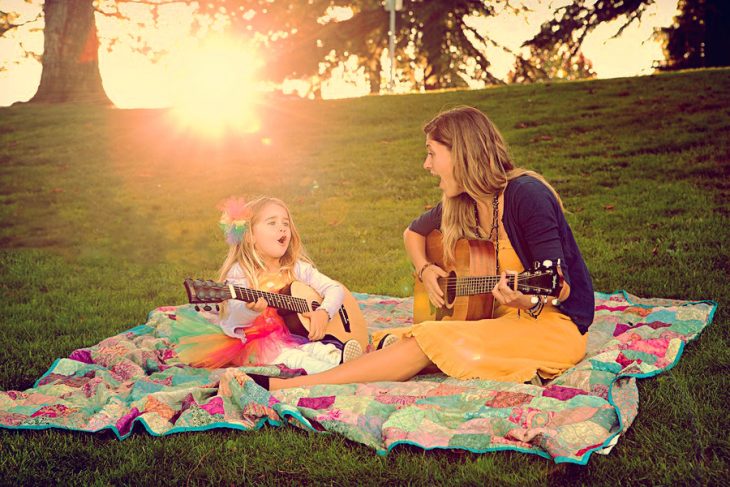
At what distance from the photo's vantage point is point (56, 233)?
945 centimetres

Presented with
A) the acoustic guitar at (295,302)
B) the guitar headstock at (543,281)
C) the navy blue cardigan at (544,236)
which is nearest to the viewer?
the guitar headstock at (543,281)

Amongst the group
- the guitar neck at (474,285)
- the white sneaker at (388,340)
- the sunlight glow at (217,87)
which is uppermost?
the sunlight glow at (217,87)

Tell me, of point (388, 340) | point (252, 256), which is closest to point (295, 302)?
point (252, 256)

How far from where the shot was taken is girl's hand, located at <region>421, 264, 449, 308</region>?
4.30 meters

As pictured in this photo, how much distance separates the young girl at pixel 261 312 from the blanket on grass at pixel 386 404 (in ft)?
0.58

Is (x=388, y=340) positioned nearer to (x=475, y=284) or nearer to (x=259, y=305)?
(x=475, y=284)

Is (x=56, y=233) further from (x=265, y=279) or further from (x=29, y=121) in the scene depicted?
(x=29, y=121)

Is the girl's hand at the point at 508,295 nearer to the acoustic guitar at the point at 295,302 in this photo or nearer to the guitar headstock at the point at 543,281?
the guitar headstock at the point at 543,281

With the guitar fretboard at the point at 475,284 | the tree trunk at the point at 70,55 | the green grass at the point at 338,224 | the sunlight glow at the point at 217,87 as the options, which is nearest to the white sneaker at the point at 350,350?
the guitar fretboard at the point at 475,284

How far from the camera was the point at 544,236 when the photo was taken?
140 inches

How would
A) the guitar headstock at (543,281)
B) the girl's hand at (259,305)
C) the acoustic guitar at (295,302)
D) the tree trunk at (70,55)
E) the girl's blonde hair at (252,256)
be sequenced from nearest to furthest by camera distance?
the guitar headstock at (543,281)
the acoustic guitar at (295,302)
the girl's hand at (259,305)
the girl's blonde hair at (252,256)
the tree trunk at (70,55)

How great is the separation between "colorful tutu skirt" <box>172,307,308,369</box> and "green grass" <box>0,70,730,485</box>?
994 millimetres

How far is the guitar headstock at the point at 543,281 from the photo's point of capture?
3.34 metres

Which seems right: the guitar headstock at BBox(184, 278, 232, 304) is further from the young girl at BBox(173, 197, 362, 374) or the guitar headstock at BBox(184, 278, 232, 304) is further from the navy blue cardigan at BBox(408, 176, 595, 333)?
the navy blue cardigan at BBox(408, 176, 595, 333)
